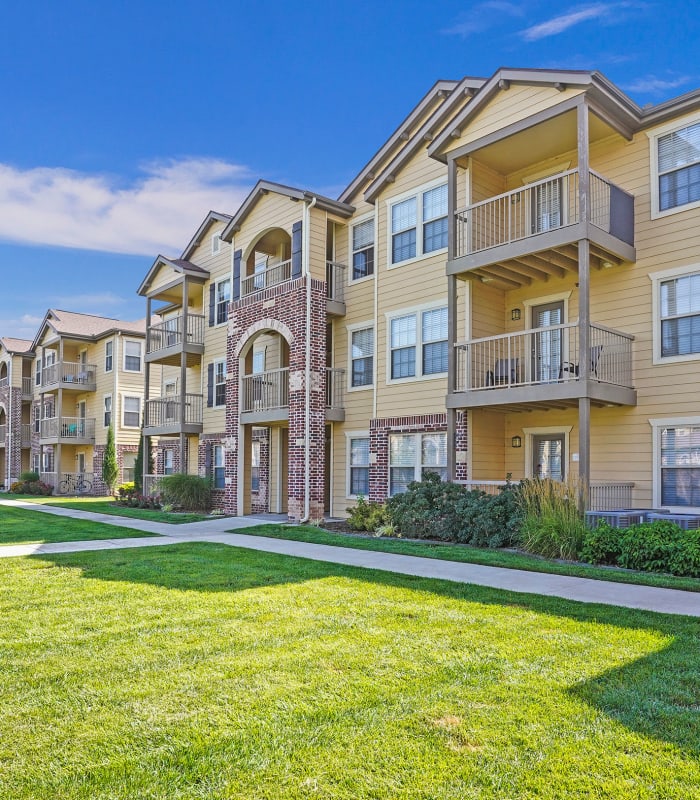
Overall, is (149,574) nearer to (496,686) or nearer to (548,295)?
(496,686)

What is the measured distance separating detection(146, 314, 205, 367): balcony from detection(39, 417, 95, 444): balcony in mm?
9877

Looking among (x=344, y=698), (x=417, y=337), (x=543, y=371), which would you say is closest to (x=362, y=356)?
(x=417, y=337)

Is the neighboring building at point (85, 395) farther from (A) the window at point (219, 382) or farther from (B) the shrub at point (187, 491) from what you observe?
(B) the shrub at point (187, 491)

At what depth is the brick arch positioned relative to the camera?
60.7ft

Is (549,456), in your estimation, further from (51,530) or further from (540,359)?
(51,530)

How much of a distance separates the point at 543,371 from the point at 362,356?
5405 mm

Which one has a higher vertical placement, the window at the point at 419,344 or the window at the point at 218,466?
the window at the point at 419,344

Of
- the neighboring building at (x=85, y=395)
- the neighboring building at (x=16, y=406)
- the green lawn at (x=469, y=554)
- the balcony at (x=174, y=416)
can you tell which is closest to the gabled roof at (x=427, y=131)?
the green lawn at (x=469, y=554)

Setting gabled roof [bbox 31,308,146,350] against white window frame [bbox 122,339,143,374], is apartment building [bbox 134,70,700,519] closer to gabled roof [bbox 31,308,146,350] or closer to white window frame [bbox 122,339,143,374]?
white window frame [bbox 122,339,143,374]

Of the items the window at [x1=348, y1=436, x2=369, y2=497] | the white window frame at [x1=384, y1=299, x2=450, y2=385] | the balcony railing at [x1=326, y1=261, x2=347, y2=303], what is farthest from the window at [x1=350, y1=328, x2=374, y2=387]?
the window at [x1=348, y1=436, x2=369, y2=497]

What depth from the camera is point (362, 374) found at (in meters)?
18.3

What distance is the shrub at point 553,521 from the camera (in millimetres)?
10594

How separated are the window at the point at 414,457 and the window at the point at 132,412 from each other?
1977 centimetres

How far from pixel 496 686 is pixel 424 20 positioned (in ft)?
62.0
